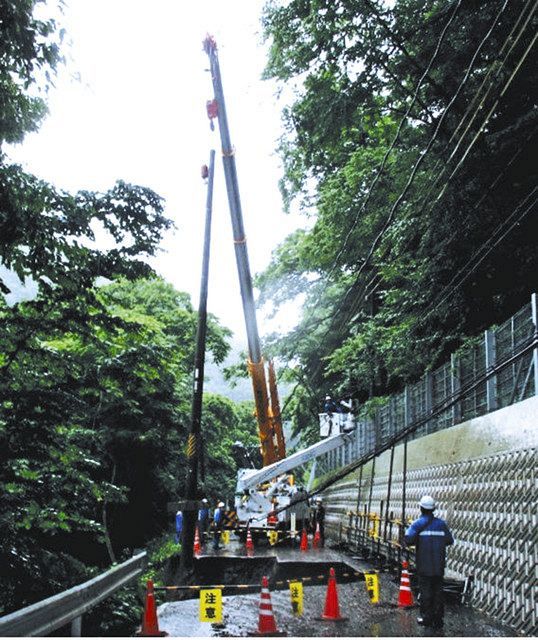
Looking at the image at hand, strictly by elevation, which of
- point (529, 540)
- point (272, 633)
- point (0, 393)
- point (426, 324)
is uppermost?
point (426, 324)

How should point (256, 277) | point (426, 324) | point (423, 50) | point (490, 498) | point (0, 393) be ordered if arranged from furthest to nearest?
point (256, 277), point (426, 324), point (423, 50), point (490, 498), point (0, 393)

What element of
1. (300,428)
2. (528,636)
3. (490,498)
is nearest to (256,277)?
(300,428)

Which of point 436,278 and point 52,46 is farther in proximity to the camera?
point 436,278

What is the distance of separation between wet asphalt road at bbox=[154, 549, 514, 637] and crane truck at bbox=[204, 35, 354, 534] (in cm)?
1004

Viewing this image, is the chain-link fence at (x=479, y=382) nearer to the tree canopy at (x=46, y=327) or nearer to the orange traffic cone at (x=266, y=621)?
the orange traffic cone at (x=266, y=621)

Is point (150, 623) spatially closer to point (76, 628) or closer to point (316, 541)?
point (76, 628)

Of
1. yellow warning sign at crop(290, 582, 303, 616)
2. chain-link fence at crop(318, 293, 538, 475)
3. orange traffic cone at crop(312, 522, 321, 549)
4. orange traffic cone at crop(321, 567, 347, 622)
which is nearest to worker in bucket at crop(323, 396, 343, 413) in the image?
chain-link fence at crop(318, 293, 538, 475)

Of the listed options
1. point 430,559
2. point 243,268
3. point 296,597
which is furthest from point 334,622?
point 243,268

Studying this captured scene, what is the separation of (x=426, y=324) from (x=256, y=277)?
775 inches

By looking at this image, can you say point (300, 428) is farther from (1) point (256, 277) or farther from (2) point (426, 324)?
(2) point (426, 324)

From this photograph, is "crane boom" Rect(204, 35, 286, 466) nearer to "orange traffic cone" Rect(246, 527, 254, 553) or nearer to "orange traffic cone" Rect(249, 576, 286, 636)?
"orange traffic cone" Rect(246, 527, 254, 553)

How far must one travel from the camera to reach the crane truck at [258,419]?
23.1 metres

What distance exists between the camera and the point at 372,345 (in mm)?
24953

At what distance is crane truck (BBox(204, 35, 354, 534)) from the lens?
23109mm
